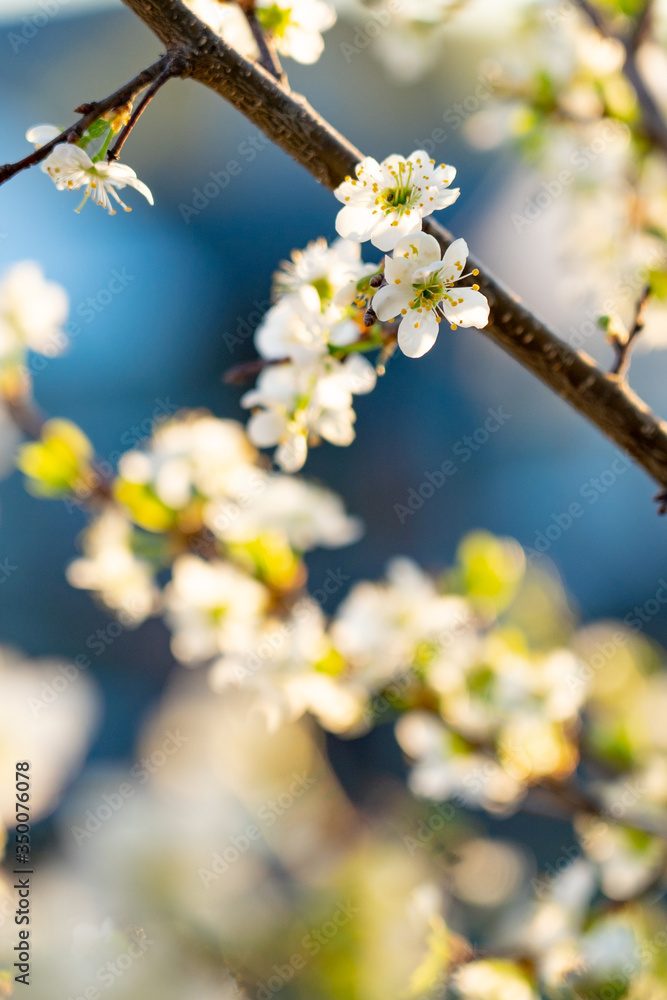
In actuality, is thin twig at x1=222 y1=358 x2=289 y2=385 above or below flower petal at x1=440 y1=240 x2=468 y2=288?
below

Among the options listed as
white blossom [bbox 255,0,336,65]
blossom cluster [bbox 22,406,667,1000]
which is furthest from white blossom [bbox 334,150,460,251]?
blossom cluster [bbox 22,406,667,1000]

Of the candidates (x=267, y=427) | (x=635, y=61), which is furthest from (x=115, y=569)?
(x=635, y=61)

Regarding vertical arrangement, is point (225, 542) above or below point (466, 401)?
below

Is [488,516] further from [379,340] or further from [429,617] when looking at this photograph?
[379,340]

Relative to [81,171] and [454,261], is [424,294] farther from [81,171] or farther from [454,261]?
[81,171]

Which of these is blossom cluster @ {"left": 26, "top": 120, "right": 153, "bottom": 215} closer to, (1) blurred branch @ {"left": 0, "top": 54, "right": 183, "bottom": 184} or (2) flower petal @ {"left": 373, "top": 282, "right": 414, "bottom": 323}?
(1) blurred branch @ {"left": 0, "top": 54, "right": 183, "bottom": 184}

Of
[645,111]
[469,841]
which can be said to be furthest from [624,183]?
[469,841]

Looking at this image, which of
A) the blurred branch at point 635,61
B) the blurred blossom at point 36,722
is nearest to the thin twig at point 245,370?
the blurred branch at point 635,61
